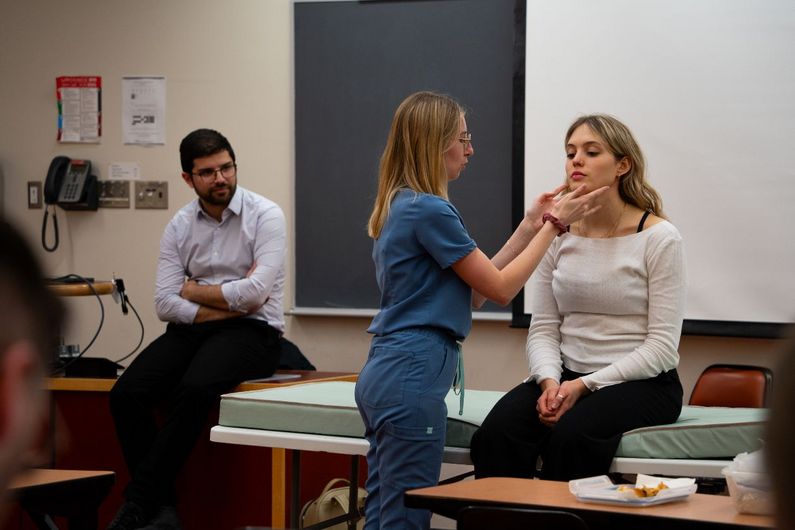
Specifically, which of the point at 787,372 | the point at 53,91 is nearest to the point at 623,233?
the point at 787,372

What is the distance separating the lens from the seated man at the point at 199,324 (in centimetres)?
367

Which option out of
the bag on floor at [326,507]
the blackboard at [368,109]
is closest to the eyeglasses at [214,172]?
the blackboard at [368,109]

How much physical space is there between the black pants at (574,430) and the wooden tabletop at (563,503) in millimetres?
303

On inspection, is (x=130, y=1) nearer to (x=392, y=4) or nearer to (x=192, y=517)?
(x=392, y=4)

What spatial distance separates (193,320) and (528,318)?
4.90 ft

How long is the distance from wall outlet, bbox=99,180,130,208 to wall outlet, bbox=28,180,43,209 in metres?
0.35

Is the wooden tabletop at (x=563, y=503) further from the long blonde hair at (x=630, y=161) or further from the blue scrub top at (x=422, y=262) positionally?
the long blonde hair at (x=630, y=161)

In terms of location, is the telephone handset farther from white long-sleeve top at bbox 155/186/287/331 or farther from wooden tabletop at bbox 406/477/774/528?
wooden tabletop at bbox 406/477/774/528

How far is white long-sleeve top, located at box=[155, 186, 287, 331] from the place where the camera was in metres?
3.96

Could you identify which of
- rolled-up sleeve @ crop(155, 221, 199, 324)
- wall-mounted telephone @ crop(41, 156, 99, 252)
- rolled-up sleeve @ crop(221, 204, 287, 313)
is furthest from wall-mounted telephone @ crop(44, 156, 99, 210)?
rolled-up sleeve @ crop(221, 204, 287, 313)

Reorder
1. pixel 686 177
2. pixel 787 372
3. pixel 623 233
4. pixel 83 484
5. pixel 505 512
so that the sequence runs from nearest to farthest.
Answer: pixel 787 372 → pixel 505 512 → pixel 83 484 → pixel 623 233 → pixel 686 177

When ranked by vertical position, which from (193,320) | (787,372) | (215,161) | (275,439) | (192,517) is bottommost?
(192,517)

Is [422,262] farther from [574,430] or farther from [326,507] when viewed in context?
[326,507]

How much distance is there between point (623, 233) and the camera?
113 inches
